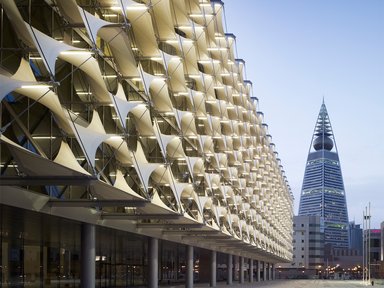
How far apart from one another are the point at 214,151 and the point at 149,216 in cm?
2132

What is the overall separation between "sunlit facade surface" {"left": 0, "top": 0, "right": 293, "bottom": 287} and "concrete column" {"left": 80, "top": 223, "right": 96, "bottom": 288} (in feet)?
0.18

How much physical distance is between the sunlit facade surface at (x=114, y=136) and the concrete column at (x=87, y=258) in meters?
0.05

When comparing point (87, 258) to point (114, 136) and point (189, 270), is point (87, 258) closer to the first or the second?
point (114, 136)

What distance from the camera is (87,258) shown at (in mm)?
33938

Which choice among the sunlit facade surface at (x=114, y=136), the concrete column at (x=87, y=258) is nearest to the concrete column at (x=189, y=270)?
the sunlit facade surface at (x=114, y=136)

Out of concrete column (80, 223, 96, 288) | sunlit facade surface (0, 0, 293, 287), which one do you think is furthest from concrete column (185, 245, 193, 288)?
concrete column (80, 223, 96, 288)

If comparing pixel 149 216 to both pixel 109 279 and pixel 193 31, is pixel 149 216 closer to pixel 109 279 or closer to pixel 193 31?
Answer: pixel 193 31

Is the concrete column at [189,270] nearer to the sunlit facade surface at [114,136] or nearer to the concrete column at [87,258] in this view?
the sunlit facade surface at [114,136]

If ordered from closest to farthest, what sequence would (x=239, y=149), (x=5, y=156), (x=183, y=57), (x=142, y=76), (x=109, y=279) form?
(x=5, y=156) → (x=142, y=76) → (x=183, y=57) → (x=109, y=279) → (x=239, y=149)

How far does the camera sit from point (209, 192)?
5597cm

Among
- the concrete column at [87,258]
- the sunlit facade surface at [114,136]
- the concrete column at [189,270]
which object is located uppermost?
the sunlit facade surface at [114,136]

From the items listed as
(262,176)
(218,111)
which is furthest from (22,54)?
(262,176)

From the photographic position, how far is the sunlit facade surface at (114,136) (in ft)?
77.9

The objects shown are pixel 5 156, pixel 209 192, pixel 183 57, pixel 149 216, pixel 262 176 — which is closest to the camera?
pixel 5 156
